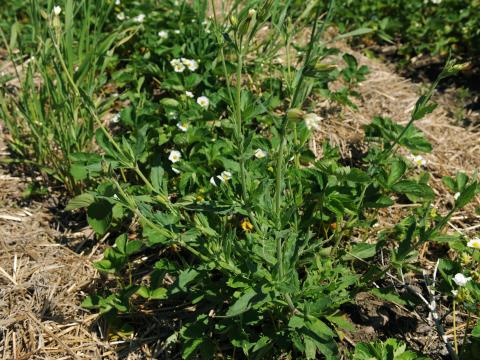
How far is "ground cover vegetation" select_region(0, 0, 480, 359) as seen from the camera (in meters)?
1.73

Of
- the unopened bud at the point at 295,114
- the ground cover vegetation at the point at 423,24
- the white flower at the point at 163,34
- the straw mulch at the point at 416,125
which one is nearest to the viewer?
the unopened bud at the point at 295,114

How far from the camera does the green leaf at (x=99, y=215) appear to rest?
87.4 inches

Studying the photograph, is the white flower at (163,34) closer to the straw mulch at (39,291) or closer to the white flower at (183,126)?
the white flower at (183,126)

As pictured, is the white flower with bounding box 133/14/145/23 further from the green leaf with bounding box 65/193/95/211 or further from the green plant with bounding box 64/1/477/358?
the green leaf with bounding box 65/193/95/211

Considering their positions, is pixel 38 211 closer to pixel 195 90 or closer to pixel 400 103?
pixel 195 90

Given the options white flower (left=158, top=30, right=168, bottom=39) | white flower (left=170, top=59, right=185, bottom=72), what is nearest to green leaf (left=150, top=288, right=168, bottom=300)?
white flower (left=170, top=59, right=185, bottom=72)

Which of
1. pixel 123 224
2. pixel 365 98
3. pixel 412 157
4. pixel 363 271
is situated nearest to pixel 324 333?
pixel 363 271

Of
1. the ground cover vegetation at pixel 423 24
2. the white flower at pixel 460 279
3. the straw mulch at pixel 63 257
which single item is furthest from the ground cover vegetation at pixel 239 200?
the ground cover vegetation at pixel 423 24

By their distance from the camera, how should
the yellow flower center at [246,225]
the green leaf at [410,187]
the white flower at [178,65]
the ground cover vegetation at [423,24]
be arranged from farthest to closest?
the ground cover vegetation at [423,24] < the white flower at [178,65] < the yellow flower center at [246,225] < the green leaf at [410,187]

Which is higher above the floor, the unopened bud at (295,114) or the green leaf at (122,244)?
the unopened bud at (295,114)

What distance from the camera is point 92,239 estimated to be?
8.28 ft

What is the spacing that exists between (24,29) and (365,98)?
2.43m

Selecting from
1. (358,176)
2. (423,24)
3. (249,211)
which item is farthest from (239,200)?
(423,24)

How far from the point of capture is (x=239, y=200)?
183 centimetres
